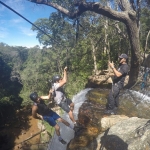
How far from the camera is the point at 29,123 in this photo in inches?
601

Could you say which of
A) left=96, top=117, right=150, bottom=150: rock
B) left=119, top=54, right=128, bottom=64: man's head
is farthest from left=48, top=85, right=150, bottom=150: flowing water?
left=119, top=54, right=128, bottom=64: man's head

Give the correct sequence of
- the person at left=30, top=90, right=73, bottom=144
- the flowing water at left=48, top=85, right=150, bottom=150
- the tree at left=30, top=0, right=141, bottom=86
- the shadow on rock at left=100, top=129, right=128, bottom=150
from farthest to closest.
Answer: the tree at left=30, top=0, right=141, bottom=86 < the flowing water at left=48, top=85, right=150, bottom=150 < the person at left=30, top=90, right=73, bottom=144 < the shadow on rock at left=100, top=129, right=128, bottom=150

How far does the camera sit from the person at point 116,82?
510cm

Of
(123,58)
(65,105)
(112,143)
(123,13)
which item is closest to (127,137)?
(112,143)

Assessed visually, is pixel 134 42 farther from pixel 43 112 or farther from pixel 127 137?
pixel 43 112

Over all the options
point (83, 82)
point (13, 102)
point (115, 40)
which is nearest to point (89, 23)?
point (115, 40)

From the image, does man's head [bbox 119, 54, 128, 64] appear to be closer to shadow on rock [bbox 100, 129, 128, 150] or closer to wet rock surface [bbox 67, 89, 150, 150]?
wet rock surface [bbox 67, 89, 150, 150]

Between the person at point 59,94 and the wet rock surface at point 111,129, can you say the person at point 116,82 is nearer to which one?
the wet rock surface at point 111,129

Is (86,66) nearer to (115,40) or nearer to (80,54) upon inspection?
(80,54)

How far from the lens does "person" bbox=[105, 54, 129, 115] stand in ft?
16.7

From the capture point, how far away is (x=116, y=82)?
5.49 metres

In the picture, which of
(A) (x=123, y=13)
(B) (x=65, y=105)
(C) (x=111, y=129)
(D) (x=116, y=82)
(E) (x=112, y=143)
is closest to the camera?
(E) (x=112, y=143)

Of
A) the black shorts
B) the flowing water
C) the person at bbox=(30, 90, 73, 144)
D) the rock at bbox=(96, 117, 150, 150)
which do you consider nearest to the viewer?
the rock at bbox=(96, 117, 150, 150)

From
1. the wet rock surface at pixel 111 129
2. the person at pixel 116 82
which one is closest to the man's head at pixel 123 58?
the person at pixel 116 82
